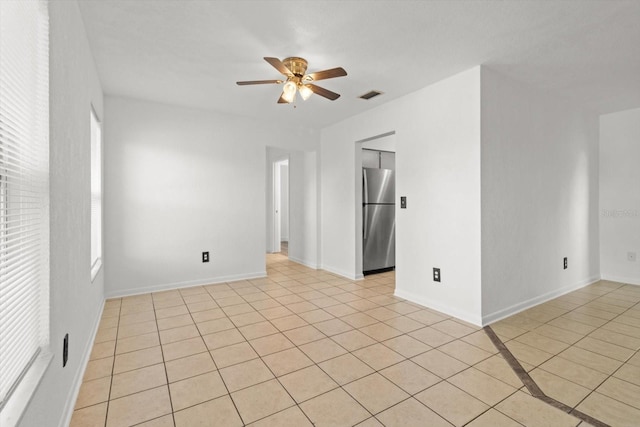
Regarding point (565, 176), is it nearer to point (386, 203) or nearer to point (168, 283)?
point (386, 203)

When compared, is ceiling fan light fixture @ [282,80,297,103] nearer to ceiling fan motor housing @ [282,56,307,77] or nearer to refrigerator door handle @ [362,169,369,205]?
ceiling fan motor housing @ [282,56,307,77]

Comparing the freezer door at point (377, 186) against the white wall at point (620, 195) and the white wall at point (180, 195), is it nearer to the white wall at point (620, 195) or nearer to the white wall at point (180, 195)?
the white wall at point (180, 195)

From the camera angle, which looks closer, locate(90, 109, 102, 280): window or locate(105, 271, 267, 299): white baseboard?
locate(90, 109, 102, 280): window

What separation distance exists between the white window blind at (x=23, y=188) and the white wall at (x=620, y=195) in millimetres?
6061

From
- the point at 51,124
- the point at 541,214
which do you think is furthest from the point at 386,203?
the point at 51,124

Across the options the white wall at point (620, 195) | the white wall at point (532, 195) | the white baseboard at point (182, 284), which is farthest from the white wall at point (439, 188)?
the white wall at point (620, 195)

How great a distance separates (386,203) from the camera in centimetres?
518

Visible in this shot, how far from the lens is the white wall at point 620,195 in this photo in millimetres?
4258

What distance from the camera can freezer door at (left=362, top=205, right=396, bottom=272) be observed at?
4930 millimetres

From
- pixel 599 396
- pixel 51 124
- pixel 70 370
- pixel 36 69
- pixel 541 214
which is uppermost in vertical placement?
pixel 36 69

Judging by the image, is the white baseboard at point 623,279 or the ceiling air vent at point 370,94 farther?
the white baseboard at point 623,279

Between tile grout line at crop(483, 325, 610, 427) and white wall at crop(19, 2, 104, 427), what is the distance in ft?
7.95

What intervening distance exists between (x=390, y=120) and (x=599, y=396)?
3099 mm

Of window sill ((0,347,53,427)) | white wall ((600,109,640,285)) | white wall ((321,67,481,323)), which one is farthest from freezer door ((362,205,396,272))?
window sill ((0,347,53,427))
